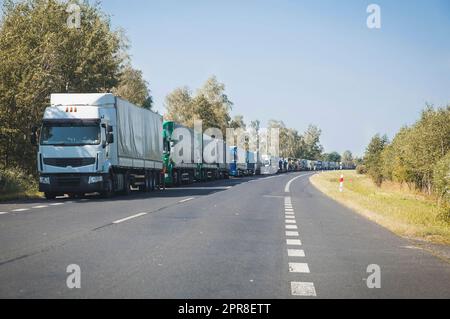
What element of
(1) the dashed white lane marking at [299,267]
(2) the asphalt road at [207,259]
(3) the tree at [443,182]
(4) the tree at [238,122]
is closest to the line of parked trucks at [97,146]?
(2) the asphalt road at [207,259]

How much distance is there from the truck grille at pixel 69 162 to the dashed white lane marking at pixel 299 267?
1596cm

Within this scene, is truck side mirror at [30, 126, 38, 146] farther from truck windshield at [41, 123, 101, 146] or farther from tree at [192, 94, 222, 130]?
tree at [192, 94, 222, 130]

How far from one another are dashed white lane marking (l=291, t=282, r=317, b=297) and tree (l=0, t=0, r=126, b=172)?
70.8 feet

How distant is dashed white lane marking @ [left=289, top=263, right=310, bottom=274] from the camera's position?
7.91m

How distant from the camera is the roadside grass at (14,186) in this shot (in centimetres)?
2507

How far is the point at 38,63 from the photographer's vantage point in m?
32.9

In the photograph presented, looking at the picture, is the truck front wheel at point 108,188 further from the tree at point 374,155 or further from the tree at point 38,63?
the tree at point 374,155

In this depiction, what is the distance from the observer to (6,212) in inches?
660

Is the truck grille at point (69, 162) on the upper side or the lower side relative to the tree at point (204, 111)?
lower

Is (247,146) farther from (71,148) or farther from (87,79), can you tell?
(71,148)

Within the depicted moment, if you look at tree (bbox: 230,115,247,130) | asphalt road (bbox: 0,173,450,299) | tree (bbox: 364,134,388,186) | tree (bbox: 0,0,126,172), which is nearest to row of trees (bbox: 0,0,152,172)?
tree (bbox: 0,0,126,172)

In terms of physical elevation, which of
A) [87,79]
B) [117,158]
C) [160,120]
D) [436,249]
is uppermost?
[87,79]
